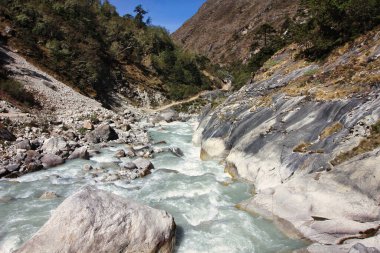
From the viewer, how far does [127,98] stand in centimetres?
5341

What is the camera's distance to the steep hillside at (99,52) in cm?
4547

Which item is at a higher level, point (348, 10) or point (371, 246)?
point (348, 10)

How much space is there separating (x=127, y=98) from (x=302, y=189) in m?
43.9

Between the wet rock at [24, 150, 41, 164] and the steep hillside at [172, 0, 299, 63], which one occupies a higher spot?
the steep hillside at [172, 0, 299, 63]

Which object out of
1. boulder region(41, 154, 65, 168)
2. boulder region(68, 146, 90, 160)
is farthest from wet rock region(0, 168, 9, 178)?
boulder region(68, 146, 90, 160)

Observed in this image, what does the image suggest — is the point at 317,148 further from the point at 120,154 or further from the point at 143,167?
the point at 120,154

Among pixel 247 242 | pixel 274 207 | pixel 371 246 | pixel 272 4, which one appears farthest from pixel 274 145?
pixel 272 4

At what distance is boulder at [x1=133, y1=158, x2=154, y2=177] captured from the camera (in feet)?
60.2

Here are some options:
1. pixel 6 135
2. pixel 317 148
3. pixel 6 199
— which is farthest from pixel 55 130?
pixel 317 148

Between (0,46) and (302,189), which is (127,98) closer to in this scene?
(0,46)

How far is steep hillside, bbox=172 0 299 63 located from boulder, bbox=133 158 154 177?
95.8 m

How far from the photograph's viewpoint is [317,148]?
1484cm

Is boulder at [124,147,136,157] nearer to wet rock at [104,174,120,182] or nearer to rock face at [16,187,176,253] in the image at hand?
wet rock at [104,174,120,182]

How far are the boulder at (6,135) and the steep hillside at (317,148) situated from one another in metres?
12.9
